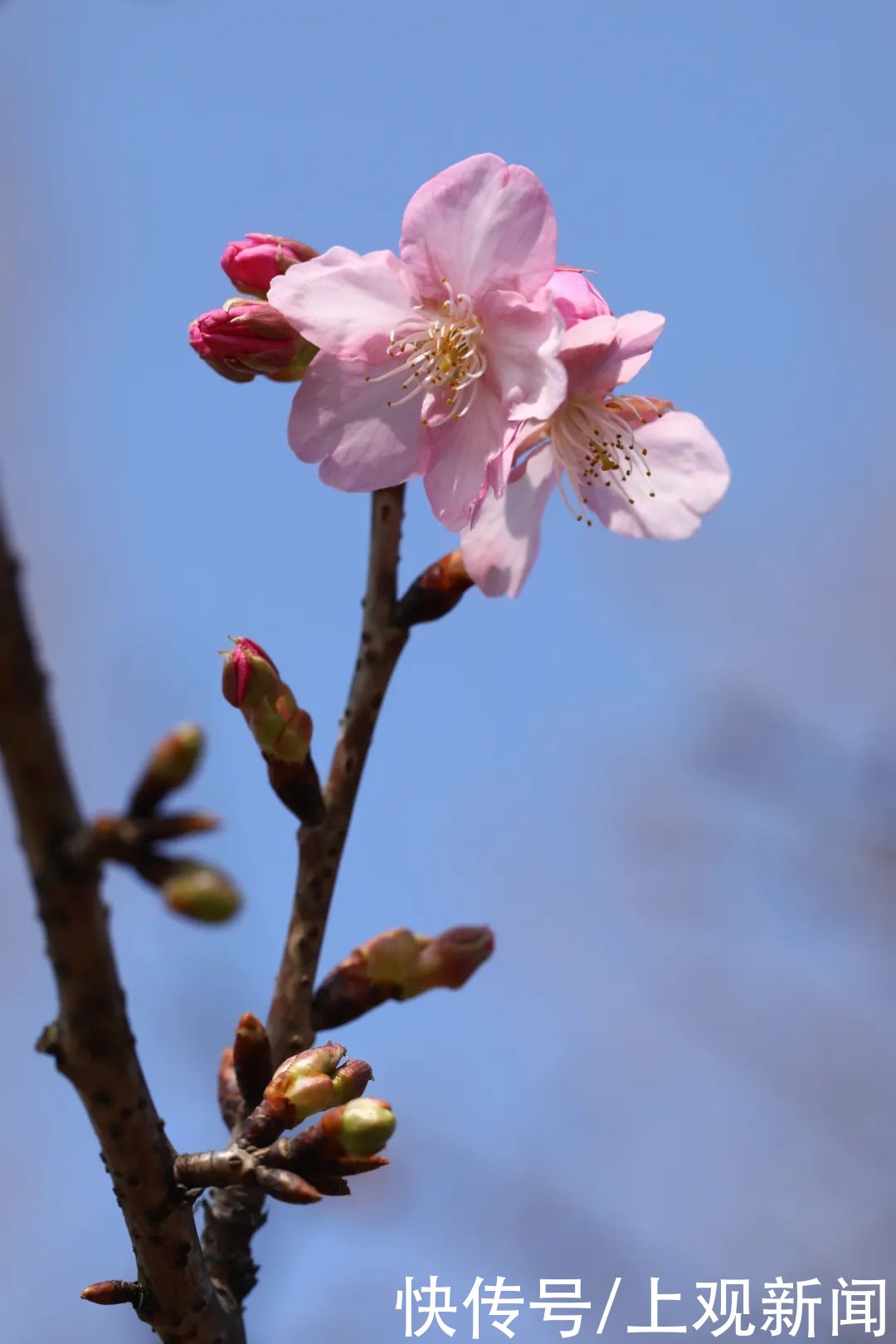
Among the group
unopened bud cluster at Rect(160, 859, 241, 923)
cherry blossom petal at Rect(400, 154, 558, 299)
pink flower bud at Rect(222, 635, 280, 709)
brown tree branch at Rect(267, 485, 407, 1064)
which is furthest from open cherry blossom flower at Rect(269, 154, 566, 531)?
unopened bud cluster at Rect(160, 859, 241, 923)

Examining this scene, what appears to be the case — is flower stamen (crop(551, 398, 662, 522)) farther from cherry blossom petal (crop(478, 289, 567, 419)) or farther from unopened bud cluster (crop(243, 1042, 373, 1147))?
unopened bud cluster (crop(243, 1042, 373, 1147))

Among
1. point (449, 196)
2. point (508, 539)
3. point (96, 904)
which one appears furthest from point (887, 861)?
point (96, 904)

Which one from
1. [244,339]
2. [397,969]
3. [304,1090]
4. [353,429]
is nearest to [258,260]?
[244,339]

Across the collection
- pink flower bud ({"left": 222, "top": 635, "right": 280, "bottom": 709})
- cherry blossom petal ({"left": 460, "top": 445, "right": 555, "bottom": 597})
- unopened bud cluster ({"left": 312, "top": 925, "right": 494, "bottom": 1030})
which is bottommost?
unopened bud cluster ({"left": 312, "top": 925, "right": 494, "bottom": 1030})

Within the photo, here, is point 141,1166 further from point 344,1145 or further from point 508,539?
point 508,539

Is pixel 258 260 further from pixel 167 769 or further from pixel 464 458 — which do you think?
pixel 167 769

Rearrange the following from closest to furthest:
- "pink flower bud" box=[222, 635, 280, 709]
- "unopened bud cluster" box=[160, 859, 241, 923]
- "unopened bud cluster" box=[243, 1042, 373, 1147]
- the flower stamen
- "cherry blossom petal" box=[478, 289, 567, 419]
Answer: "unopened bud cluster" box=[160, 859, 241, 923] → "unopened bud cluster" box=[243, 1042, 373, 1147] → "pink flower bud" box=[222, 635, 280, 709] → "cherry blossom petal" box=[478, 289, 567, 419] → the flower stamen
